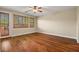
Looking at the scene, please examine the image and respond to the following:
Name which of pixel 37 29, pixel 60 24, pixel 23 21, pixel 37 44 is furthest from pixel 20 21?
pixel 60 24

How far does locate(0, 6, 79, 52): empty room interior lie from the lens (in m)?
1.76

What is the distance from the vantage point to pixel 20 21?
6.10ft

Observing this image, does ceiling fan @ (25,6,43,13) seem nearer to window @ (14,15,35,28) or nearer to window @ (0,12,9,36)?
window @ (14,15,35,28)

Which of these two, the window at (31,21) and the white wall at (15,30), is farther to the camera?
the window at (31,21)

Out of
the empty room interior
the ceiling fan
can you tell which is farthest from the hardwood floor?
the ceiling fan

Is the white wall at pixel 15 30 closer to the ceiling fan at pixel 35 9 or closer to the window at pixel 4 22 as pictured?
the window at pixel 4 22

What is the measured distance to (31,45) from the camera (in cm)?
182

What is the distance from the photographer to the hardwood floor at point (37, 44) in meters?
1.77

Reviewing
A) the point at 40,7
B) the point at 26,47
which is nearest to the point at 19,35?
the point at 26,47

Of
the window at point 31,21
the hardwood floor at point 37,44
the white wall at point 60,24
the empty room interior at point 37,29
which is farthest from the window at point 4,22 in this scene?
the white wall at point 60,24

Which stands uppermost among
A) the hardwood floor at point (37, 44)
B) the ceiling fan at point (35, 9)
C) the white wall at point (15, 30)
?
the ceiling fan at point (35, 9)

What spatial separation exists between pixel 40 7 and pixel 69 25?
26.7 inches

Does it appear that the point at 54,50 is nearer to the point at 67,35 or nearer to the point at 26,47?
the point at 67,35

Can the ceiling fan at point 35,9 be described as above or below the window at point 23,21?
above
